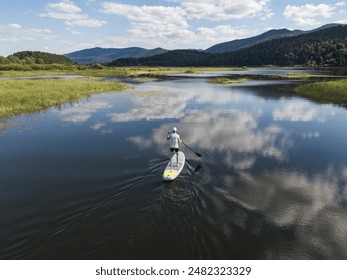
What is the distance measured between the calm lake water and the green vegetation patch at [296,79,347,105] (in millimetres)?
21342

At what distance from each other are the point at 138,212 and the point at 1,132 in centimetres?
2317

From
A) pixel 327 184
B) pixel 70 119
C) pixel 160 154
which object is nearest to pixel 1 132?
pixel 70 119

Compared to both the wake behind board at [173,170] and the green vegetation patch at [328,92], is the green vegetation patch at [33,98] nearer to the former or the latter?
the wake behind board at [173,170]

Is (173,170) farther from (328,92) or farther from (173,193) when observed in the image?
(328,92)

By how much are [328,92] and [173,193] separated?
168 ft

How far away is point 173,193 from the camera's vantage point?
15.6 metres

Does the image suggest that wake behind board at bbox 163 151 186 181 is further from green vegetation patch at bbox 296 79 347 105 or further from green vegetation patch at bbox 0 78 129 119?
green vegetation patch at bbox 296 79 347 105

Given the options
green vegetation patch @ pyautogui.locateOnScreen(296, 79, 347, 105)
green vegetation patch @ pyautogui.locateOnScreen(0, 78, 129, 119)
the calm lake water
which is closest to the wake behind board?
the calm lake water

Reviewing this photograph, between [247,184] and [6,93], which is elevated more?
[6,93]

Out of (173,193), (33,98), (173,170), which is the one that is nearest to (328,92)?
(173,170)
